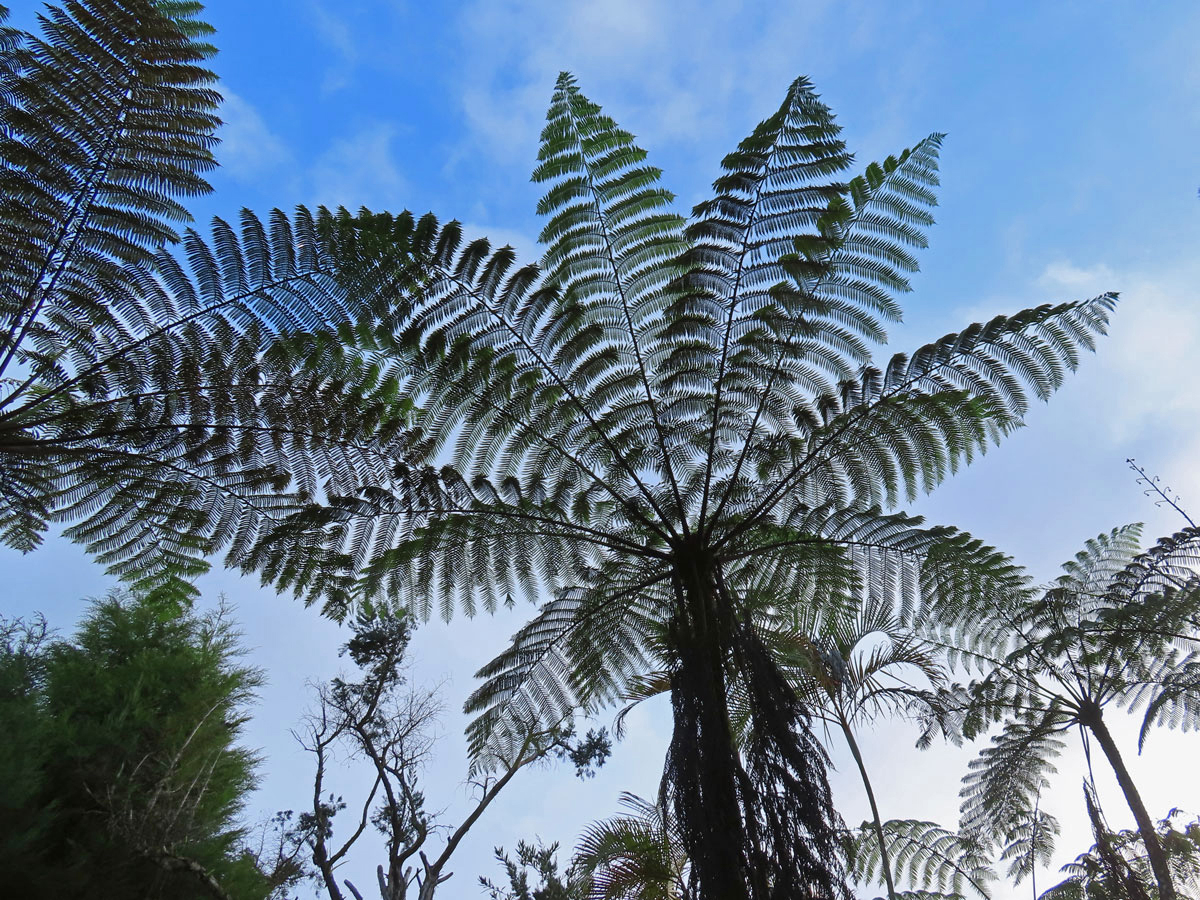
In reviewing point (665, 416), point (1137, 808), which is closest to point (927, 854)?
point (1137, 808)

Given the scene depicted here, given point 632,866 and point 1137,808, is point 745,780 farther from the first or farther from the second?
point 1137,808

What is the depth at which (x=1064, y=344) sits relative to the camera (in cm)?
271

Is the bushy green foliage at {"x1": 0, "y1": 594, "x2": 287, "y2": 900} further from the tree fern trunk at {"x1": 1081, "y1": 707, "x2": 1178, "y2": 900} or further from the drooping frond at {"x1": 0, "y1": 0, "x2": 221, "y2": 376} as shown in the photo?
the tree fern trunk at {"x1": 1081, "y1": 707, "x2": 1178, "y2": 900}

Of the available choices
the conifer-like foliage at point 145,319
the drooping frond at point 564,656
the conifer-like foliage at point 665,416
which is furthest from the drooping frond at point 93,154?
the drooping frond at point 564,656

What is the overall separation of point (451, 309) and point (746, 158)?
1.26 m

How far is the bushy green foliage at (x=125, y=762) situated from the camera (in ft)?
18.1

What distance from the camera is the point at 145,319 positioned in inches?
107

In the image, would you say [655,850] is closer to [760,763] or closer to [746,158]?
[760,763]

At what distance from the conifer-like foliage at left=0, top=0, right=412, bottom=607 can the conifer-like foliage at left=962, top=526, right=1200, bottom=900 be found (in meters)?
3.12

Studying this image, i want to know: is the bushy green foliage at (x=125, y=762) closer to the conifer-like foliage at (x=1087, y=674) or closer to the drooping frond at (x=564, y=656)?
the drooping frond at (x=564, y=656)

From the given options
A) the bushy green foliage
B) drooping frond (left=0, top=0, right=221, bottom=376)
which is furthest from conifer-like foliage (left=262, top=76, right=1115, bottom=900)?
the bushy green foliage

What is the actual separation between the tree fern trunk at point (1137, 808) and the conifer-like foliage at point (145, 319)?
558 centimetres

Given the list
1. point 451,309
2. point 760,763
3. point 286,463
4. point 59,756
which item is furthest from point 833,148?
point 59,756

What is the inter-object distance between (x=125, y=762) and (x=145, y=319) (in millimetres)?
5686
